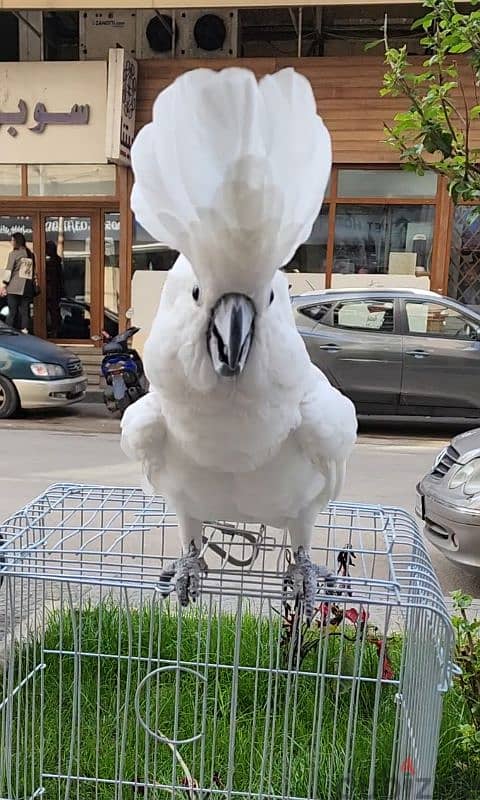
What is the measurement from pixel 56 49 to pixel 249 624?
9.23 m

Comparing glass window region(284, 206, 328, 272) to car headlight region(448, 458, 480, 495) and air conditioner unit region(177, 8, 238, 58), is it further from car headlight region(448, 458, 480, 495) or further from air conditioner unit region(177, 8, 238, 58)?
car headlight region(448, 458, 480, 495)

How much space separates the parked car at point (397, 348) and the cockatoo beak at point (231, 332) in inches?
228

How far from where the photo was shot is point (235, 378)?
4.08 ft

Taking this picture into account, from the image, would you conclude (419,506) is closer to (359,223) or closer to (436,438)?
(436,438)

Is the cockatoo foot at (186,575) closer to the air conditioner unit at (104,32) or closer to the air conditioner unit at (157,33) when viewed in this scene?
the air conditioner unit at (157,33)

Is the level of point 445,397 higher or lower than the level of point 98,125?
lower

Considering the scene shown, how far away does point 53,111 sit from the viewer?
29.4 ft

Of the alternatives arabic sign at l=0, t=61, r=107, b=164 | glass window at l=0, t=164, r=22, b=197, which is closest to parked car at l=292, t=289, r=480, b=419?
arabic sign at l=0, t=61, r=107, b=164

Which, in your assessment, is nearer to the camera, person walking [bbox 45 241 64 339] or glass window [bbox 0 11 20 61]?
glass window [bbox 0 11 20 61]

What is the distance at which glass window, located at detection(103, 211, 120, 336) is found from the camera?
9.80 metres

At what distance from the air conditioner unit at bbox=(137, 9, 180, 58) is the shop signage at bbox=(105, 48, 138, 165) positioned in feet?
3.06

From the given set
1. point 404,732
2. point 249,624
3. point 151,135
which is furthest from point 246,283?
point 249,624

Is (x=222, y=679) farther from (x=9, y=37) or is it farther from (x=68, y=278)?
(x=9, y=37)

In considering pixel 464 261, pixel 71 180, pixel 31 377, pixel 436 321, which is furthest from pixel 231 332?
pixel 71 180
